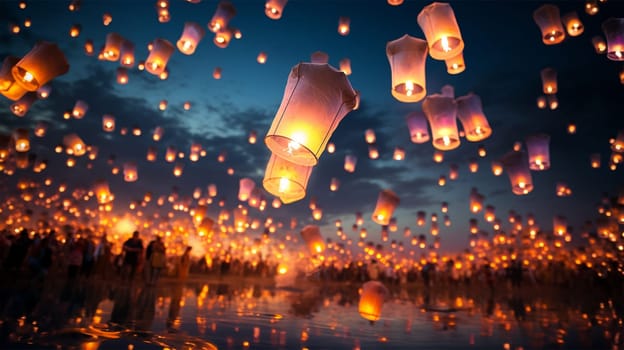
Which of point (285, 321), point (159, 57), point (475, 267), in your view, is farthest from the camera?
point (475, 267)

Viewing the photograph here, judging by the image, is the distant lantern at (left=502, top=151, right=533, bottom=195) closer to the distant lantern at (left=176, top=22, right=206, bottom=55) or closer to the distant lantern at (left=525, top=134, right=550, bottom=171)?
the distant lantern at (left=525, top=134, right=550, bottom=171)

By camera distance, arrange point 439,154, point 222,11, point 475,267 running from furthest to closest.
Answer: point 475,267 < point 439,154 < point 222,11

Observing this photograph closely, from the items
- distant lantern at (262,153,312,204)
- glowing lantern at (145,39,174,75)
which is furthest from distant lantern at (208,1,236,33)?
distant lantern at (262,153,312,204)

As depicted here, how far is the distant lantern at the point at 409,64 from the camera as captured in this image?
5.02 m

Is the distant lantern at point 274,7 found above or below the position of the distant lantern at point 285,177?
above

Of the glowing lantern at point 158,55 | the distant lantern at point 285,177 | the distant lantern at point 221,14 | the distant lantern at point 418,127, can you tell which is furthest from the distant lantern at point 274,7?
the distant lantern at point 285,177

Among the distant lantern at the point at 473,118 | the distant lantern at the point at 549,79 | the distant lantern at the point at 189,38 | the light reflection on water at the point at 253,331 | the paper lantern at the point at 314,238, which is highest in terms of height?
the distant lantern at the point at 549,79

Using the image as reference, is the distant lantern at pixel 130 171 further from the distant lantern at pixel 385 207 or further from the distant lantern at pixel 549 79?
the distant lantern at pixel 549 79

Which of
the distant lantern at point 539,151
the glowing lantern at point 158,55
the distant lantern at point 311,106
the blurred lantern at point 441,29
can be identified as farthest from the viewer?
the glowing lantern at point 158,55

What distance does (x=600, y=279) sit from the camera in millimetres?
16844

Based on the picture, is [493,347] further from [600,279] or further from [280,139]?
[600,279]

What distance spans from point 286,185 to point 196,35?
638 centimetres

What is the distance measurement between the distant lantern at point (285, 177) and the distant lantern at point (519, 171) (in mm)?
5358

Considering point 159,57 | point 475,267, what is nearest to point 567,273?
point 475,267
